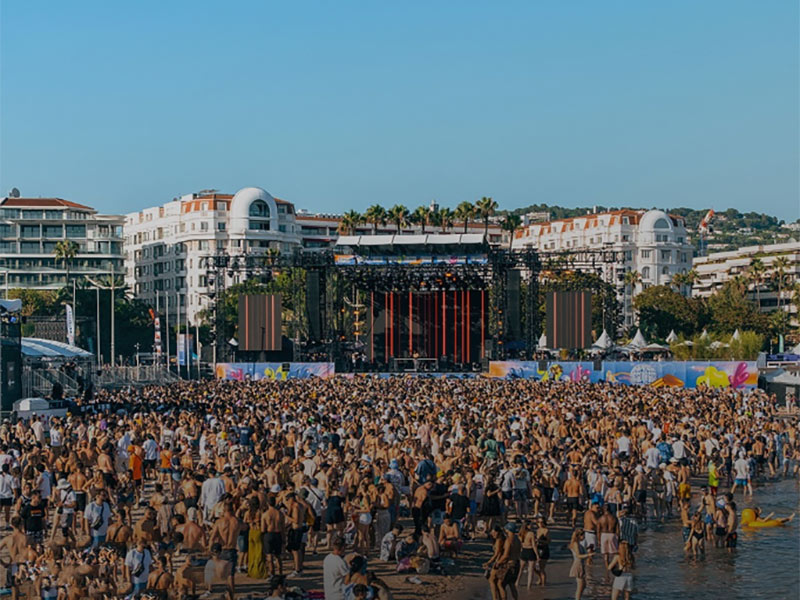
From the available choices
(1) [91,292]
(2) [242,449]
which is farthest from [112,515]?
(1) [91,292]

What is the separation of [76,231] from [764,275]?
7745 cm

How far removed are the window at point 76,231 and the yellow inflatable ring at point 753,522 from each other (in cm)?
11233

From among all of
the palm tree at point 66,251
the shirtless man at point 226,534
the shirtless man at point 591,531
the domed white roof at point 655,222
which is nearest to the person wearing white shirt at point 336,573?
the shirtless man at point 226,534

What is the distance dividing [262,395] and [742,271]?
114m

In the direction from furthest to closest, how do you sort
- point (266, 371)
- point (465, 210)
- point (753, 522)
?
point (465, 210), point (266, 371), point (753, 522)

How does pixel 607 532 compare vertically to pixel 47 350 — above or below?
below

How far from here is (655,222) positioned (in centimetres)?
14162

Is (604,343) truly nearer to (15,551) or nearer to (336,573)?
(15,551)

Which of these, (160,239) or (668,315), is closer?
(668,315)

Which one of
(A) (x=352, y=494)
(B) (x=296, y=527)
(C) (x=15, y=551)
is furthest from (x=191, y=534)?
(A) (x=352, y=494)

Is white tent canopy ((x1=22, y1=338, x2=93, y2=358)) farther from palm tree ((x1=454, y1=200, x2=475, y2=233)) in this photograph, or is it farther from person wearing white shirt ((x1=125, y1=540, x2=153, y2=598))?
palm tree ((x1=454, y1=200, x2=475, y2=233))

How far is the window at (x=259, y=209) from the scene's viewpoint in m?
123

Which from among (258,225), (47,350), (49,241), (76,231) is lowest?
(47,350)

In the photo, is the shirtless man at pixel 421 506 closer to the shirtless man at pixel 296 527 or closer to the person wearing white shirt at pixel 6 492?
the shirtless man at pixel 296 527
